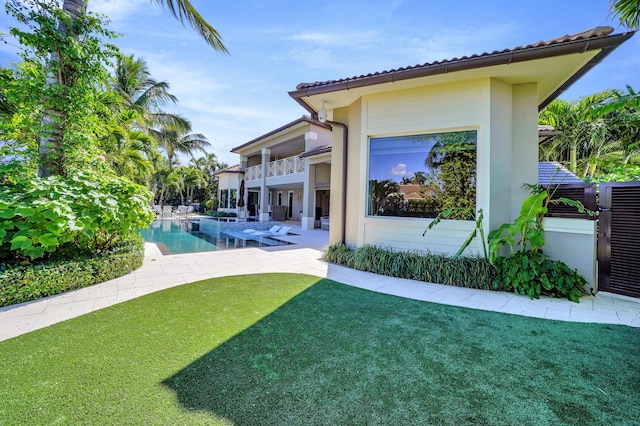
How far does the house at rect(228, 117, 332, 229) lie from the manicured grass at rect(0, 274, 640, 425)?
12.0 metres

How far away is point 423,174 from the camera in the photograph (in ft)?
25.5

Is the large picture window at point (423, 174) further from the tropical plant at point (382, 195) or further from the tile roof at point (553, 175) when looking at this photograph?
the tile roof at point (553, 175)

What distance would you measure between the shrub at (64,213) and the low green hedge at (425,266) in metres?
5.94

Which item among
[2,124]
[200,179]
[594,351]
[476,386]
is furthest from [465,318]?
[200,179]

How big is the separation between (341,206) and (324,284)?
3.43 m

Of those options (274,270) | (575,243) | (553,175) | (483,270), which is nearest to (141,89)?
(274,270)

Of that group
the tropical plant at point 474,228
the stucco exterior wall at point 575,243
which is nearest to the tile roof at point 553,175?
the stucco exterior wall at point 575,243

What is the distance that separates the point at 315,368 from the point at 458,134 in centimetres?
697

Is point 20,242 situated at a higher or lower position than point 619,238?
lower

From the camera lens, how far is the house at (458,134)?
6191 millimetres

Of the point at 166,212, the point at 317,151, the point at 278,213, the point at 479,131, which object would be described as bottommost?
the point at 166,212

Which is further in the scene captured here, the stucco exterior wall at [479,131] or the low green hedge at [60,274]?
the stucco exterior wall at [479,131]

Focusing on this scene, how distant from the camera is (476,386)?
110 inches

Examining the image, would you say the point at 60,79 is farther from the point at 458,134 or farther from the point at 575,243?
the point at 575,243
